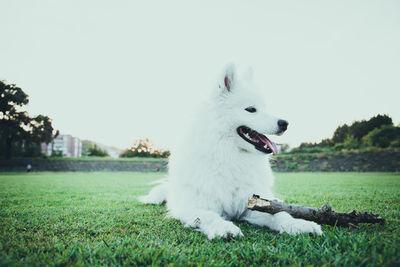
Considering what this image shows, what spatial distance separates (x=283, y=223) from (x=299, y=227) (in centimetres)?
15

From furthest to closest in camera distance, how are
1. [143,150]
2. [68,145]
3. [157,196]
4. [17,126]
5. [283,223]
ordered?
[68,145]
[143,150]
[17,126]
[157,196]
[283,223]

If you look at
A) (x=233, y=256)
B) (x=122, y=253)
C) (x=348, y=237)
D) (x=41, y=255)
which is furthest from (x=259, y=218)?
(x=41, y=255)

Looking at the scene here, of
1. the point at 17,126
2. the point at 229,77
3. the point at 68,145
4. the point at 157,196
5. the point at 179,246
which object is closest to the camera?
the point at 179,246

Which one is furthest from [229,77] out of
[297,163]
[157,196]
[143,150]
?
[143,150]

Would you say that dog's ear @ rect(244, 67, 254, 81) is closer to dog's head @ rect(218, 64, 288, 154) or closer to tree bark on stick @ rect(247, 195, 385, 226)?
dog's head @ rect(218, 64, 288, 154)

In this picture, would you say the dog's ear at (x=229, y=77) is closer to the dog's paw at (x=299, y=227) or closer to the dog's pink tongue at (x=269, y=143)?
the dog's pink tongue at (x=269, y=143)

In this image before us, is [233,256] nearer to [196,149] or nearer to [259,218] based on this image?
[259,218]

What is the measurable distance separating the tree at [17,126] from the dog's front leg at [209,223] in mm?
10831

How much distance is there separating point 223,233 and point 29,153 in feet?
106

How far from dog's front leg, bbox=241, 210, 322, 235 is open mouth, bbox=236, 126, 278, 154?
2.22 ft

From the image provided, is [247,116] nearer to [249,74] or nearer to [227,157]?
[227,157]

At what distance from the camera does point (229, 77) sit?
2490 millimetres

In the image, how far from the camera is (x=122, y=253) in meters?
1.39

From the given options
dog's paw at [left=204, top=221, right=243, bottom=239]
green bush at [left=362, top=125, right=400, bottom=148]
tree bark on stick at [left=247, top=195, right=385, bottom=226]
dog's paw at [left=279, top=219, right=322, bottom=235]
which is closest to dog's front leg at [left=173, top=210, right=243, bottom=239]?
dog's paw at [left=204, top=221, right=243, bottom=239]
